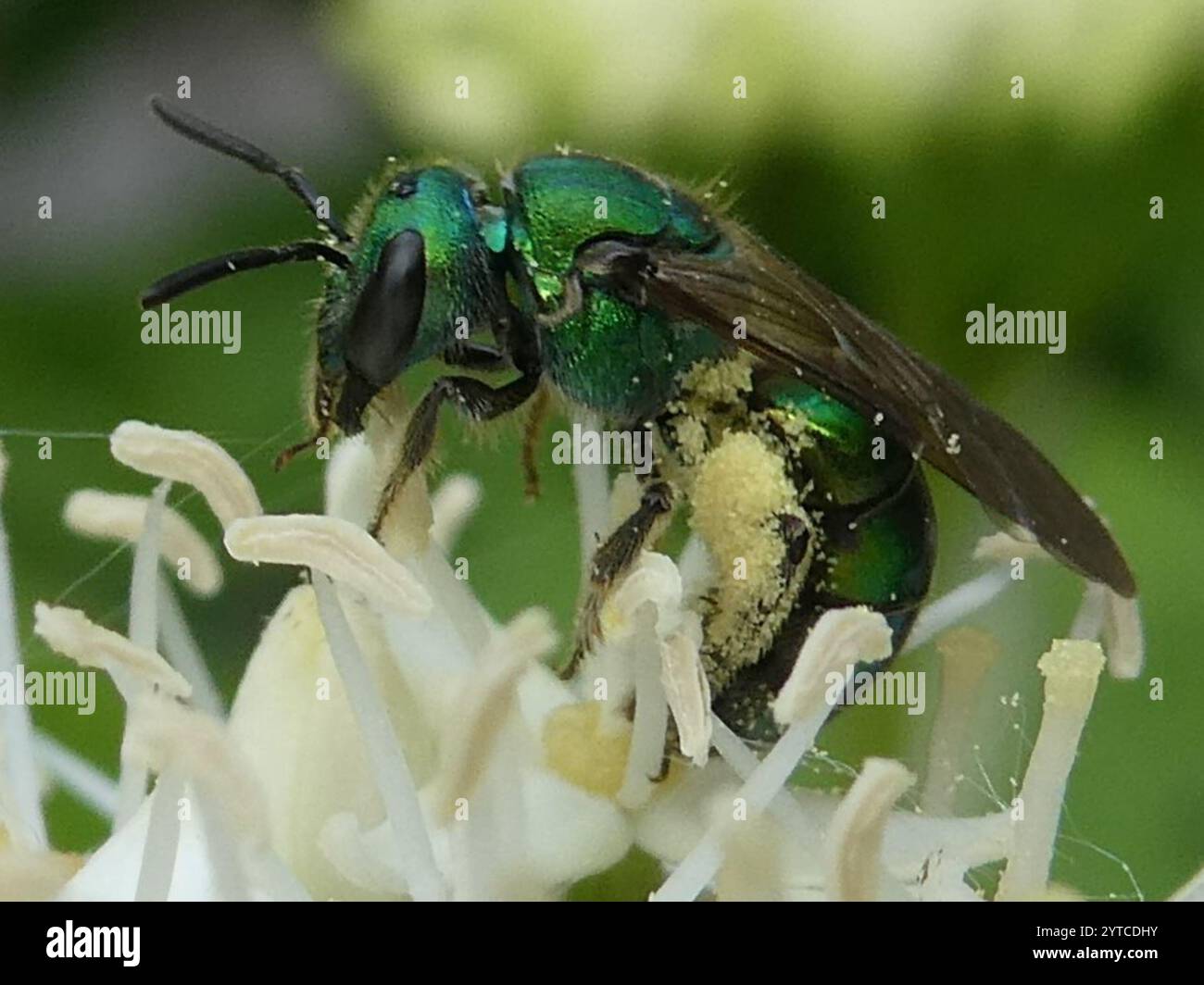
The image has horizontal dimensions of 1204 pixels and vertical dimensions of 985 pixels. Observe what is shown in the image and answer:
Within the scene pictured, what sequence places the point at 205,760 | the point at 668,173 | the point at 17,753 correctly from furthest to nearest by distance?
the point at 668,173
the point at 17,753
the point at 205,760

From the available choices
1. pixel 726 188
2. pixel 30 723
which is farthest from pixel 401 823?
pixel 726 188

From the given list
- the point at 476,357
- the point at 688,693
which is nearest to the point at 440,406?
the point at 476,357

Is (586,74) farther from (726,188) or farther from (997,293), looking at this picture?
(997,293)

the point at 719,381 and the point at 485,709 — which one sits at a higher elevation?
the point at 719,381

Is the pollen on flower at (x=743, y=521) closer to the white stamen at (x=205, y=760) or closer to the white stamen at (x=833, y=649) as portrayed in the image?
the white stamen at (x=833, y=649)

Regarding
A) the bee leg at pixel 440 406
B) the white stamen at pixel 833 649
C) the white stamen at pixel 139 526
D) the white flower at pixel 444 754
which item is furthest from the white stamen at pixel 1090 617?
the white stamen at pixel 139 526

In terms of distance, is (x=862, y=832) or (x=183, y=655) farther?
(x=183, y=655)

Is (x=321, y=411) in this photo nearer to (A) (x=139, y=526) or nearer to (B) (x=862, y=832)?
(A) (x=139, y=526)

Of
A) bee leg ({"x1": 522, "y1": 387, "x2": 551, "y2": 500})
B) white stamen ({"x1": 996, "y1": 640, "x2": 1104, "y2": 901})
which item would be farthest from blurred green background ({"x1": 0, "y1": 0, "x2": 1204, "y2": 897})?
white stamen ({"x1": 996, "y1": 640, "x2": 1104, "y2": 901})
